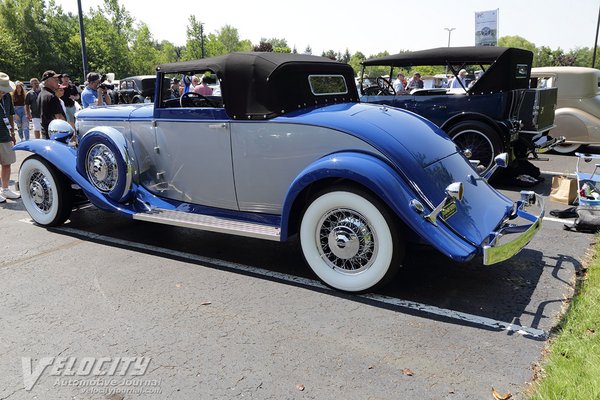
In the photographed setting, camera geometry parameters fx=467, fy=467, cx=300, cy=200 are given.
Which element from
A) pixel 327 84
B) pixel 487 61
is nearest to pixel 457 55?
pixel 487 61

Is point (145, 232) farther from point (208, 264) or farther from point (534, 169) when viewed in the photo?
point (534, 169)

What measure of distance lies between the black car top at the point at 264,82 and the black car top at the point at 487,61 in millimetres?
4146

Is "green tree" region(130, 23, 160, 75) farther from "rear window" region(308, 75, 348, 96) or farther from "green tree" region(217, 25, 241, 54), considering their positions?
"rear window" region(308, 75, 348, 96)

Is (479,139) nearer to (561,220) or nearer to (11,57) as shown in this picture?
(561,220)

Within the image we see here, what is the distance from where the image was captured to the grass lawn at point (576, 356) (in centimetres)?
230

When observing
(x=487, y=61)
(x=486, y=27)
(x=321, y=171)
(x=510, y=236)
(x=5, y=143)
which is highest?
(x=486, y=27)

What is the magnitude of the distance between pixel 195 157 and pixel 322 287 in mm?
1743

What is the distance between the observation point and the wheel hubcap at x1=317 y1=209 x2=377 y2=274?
3.46 m

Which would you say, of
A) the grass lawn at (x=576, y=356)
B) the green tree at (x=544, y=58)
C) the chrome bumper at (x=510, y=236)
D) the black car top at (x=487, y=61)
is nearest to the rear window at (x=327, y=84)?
the chrome bumper at (x=510, y=236)

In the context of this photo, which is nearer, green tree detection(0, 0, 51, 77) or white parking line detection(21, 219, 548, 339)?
white parking line detection(21, 219, 548, 339)

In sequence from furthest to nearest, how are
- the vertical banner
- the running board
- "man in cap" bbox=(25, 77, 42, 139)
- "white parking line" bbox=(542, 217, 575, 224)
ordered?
the vertical banner < "man in cap" bbox=(25, 77, 42, 139) < "white parking line" bbox=(542, 217, 575, 224) < the running board

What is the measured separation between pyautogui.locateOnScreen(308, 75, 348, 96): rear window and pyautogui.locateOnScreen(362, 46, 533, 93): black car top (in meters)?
3.61

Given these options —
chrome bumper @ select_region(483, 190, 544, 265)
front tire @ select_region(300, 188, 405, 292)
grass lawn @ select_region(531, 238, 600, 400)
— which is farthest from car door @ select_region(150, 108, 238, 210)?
grass lawn @ select_region(531, 238, 600, 400)

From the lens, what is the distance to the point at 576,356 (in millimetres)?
2611
